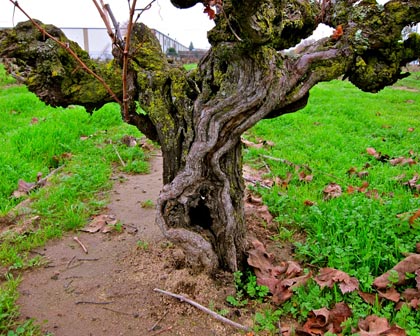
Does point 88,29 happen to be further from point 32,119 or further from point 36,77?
point 36,77

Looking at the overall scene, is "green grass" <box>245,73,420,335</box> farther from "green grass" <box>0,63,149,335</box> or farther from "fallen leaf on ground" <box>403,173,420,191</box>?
"green grass" <box>0,63,149,335</box>

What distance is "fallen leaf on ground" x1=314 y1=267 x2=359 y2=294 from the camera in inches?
104

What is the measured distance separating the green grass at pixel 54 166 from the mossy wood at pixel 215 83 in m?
1.36

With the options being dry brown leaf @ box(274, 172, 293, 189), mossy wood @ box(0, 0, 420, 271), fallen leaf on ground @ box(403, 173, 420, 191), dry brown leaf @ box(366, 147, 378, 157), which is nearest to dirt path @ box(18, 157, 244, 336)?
mossy wood @ box(0, 0, 420, 271)

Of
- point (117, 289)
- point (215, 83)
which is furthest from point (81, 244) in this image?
point (215, 83)

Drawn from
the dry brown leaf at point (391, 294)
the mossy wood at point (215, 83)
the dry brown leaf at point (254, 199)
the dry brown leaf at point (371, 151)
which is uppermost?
the mossy wood at point (215, 83)

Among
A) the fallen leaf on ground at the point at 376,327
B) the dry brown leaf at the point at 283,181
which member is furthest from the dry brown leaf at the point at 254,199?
the fallen leaf on ground at the point at 376,327

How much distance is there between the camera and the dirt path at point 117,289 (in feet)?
Answer: 8.50

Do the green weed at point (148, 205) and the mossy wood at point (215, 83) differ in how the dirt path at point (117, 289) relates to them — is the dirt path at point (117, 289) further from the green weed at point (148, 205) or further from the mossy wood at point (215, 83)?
the green weed at point (148, 205)

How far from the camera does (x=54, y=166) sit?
19.9ft

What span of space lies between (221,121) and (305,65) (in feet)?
2.37

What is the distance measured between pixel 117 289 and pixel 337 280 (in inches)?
62.2

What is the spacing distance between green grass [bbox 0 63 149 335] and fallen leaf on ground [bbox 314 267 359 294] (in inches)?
75.6

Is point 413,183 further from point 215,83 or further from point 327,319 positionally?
point 215,83
